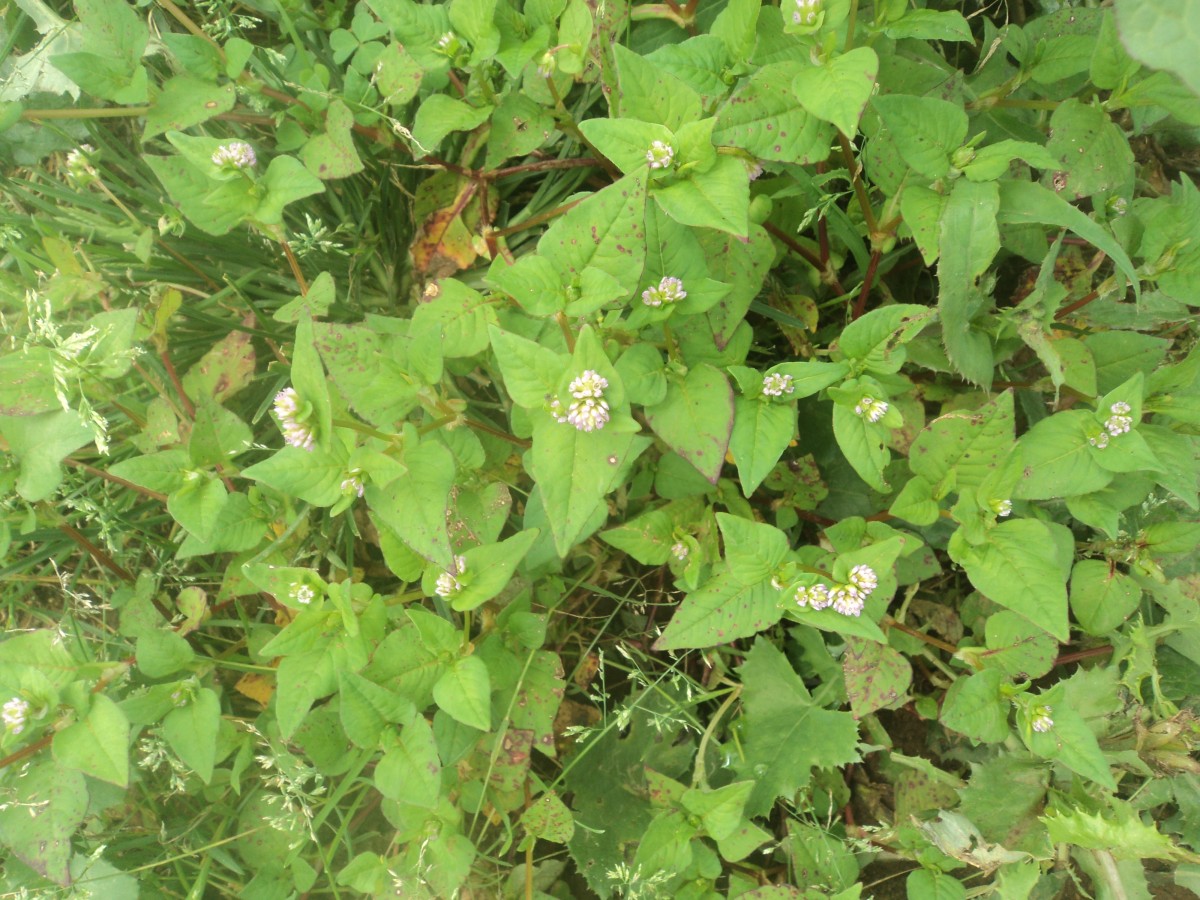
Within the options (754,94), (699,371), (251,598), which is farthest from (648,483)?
(251,598)

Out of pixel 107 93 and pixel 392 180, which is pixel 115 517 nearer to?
pixel 107 93

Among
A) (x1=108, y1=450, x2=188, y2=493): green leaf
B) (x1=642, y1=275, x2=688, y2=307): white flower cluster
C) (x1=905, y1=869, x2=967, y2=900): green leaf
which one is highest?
(x1=642, y1=275, x2=688, y2=307): white flower cluster

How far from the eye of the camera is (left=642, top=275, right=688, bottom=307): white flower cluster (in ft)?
6.38

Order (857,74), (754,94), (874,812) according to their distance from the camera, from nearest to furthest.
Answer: (857,74) < (754,94) < (874,812)

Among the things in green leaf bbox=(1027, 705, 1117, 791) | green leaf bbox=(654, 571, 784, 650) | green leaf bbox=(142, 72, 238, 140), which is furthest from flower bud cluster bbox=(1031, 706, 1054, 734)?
green leaf bbox=(142, 72, 238, 140)

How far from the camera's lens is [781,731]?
2541 mm

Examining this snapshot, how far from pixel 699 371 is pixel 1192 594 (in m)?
1.86

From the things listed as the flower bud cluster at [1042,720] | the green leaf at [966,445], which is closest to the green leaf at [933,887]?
the flower bud cluster at [1042,720]

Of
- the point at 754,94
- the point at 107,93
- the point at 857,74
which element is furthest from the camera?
the point at 107,93

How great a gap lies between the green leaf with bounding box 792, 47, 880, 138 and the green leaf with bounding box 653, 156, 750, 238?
214 millimetres

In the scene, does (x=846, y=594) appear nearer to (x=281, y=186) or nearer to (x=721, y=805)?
(x=721, y=805)

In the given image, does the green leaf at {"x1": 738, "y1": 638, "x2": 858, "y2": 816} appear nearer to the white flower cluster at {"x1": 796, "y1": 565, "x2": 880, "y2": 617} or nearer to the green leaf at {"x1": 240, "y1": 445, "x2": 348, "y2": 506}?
the white flower cluster at {"x1": 796, "y1": 565, "x2": 880, "y2": 617}

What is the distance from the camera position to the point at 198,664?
2.35m

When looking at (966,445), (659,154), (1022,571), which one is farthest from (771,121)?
(1022,571)
